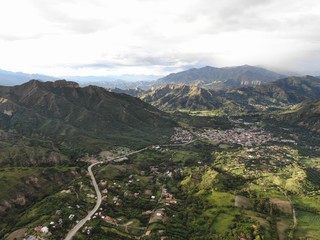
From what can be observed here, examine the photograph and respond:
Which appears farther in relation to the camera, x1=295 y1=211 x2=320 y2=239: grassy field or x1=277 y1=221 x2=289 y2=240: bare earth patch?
x1=295 y1=211 x2=320 y2=239: grassy field

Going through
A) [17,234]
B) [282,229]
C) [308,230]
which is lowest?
[308,230]

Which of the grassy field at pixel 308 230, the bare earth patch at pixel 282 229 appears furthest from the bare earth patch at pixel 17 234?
the grassy field at pixel 308 230

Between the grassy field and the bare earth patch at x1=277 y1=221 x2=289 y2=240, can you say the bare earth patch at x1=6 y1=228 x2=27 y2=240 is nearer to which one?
the bare earth patch at x1=277 y1=221 x2=289 y2=240

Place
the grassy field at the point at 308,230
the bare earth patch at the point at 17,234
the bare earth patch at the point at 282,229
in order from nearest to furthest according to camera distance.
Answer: the bare earth patch at the point at 17,234 < the bare earth patch at the point at 282,229 < the grassy field at the point at 308,230

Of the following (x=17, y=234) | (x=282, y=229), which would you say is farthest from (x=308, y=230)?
(x=17, y=234)

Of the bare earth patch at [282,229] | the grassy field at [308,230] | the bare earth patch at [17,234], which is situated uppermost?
the bare earth patch at [17,234]

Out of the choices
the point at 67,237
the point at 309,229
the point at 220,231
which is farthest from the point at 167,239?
the point at 309,229

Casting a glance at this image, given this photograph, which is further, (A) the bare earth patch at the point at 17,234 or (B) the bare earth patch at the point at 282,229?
(B) the bare earth patch at the point at 282,229

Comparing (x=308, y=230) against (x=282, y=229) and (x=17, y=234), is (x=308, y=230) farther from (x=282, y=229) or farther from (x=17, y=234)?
(x=17, y=234)

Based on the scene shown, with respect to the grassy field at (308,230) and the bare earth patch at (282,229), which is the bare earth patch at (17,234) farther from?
the grassy field at (308,230)

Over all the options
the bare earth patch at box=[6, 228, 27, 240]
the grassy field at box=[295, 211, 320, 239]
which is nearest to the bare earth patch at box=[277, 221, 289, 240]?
the grassy field at box=[295, 211, 320, 239]

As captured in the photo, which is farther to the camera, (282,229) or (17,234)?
(282,229)

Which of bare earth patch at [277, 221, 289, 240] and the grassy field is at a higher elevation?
bare earth patch at [277, 221, 289, 240]
